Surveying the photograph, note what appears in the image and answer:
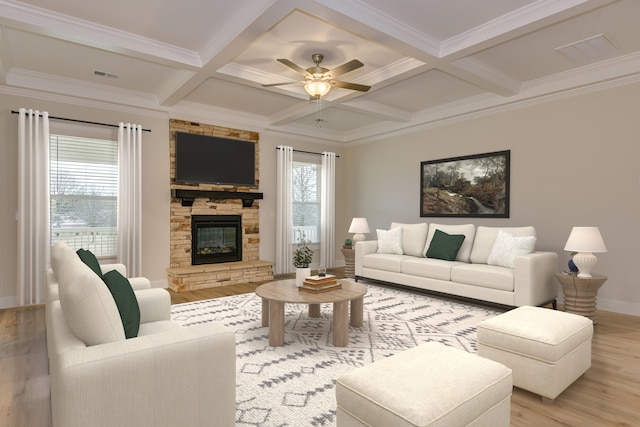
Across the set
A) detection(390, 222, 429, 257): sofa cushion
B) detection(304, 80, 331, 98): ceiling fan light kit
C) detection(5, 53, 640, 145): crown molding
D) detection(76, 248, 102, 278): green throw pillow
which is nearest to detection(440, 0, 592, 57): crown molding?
detection(304, 80, 331, 98): ceiling fan light kit

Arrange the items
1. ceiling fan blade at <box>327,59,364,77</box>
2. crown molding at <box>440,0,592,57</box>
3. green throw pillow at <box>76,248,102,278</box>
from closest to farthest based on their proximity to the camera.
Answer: green throw pillow at <box>76,248,102,278</box> < crown molding at <box>440,0,592,57</box> < ceiling fan blade at <box>327,59,364,77</box>

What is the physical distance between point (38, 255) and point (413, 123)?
582cm

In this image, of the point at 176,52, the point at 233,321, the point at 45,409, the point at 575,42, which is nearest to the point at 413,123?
the point at 575,42

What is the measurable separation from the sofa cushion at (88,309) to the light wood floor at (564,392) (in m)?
1.00

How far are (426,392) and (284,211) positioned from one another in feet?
18.4

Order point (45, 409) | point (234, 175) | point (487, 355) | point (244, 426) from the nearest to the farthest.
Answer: point (244, 426) < point (45, 409) < point (487, 355) < point (234, 175)

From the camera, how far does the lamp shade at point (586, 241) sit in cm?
379

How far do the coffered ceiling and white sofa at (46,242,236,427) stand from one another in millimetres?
2418

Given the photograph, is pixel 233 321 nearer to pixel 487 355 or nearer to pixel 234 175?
pixel 487 355

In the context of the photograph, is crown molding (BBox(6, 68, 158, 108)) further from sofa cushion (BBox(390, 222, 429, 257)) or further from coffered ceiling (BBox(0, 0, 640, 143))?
sofa cushion (BBox(390, 222, 429, 257))

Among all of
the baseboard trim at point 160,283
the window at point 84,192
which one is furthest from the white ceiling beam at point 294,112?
the baseboard trim at point 160,283

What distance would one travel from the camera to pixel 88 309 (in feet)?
5.19

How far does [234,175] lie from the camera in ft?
21.0

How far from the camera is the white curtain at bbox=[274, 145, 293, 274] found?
6926 millimetres
